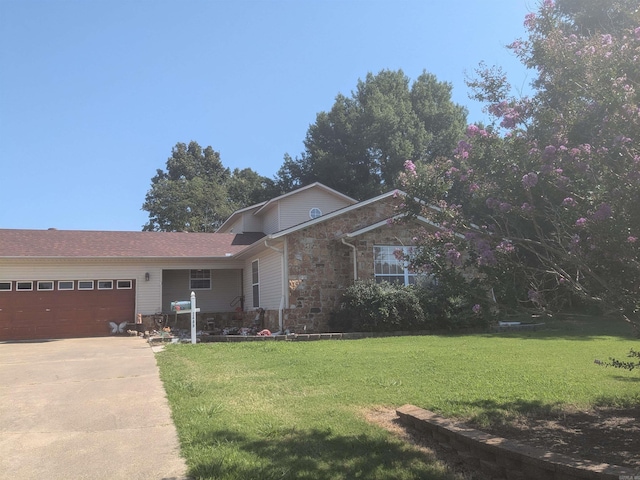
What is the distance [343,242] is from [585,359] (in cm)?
836

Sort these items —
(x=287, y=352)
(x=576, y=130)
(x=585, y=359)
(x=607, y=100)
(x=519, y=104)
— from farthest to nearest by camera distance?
(x=287, y=352), (x=585, y=359), (x=519, y=104), (x=576, y=130), (x=607, y=100)

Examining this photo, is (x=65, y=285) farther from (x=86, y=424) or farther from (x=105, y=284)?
(x=86, y=424)

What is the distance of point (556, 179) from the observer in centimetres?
457

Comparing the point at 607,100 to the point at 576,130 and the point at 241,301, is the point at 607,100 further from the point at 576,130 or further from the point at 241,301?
the point at 241,301

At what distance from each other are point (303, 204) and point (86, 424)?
17365mm

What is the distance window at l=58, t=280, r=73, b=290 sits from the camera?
19141mm

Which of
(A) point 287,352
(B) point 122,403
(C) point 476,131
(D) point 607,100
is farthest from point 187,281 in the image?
(D) point 607,100

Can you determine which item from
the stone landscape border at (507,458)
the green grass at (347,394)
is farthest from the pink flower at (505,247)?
the green grass at (347,394)

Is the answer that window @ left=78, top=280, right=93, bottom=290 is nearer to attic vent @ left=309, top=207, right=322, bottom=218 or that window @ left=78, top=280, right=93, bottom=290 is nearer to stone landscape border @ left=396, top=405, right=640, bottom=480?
attic vent @ left=309, top=207, right=322, bottom=218

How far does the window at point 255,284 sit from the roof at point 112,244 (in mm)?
Answer: 1484

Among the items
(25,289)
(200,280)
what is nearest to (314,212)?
(200,280)

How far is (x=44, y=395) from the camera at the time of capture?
7273mm

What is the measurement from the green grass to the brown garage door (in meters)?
8.74

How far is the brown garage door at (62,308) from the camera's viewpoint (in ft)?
60.7
